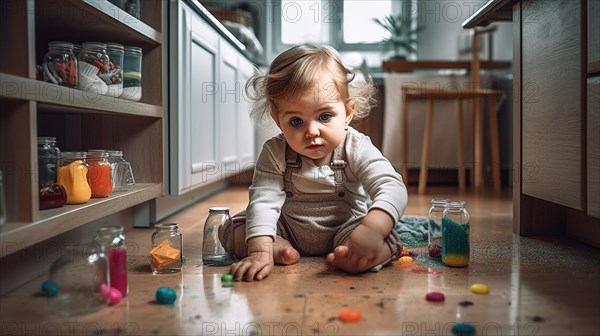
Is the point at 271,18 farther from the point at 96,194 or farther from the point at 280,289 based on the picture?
the point at 280,289

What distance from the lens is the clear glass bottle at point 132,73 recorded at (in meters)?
1.68

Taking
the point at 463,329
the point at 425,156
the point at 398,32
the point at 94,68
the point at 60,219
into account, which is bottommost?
the point at 463,329

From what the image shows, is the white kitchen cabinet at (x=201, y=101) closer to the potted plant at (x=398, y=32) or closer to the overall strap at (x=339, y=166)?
the overall strap at (x=339, y=166)

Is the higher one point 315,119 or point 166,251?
point 315,119

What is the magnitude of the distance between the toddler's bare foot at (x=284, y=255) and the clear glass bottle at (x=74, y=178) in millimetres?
441

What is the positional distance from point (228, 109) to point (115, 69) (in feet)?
3.64

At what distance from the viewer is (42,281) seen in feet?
3.91

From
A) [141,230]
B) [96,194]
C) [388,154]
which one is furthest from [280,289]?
[388,154]

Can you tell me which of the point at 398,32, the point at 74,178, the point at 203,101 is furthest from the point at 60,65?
the point at 398,32

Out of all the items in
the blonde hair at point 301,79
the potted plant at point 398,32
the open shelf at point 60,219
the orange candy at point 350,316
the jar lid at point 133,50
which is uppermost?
the potted plant at point 398,32

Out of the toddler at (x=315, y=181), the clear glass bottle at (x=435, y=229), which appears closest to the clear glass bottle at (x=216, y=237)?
the toddler at (x=315, y=181)

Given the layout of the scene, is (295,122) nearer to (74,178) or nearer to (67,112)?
(74,178)

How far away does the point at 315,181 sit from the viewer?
4.54 ft

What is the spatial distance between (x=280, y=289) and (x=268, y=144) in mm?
401
